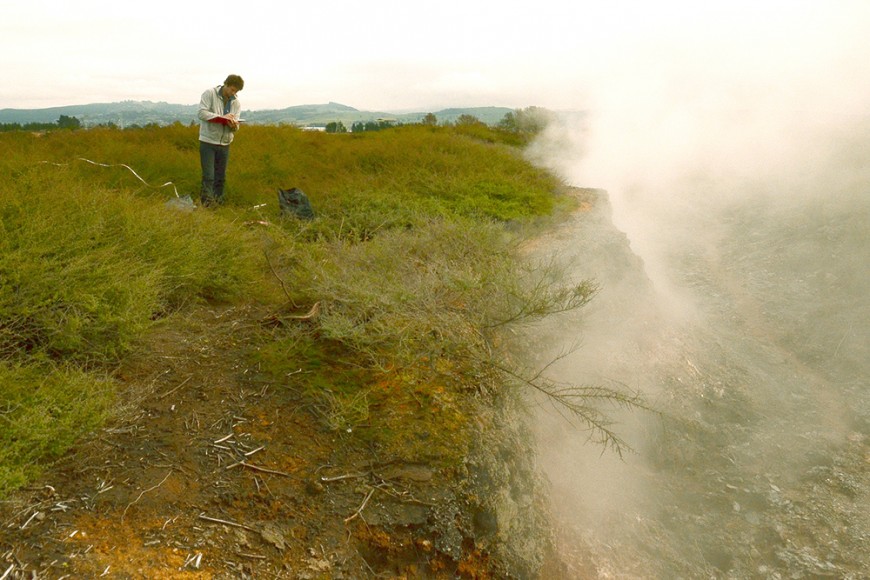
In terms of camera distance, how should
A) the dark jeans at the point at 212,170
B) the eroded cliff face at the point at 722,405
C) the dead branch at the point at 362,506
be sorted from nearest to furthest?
the dead branch at the point at 362,506 < the eroded cliff face at the point at 722,405 < the dark jeans at the point at 212,170

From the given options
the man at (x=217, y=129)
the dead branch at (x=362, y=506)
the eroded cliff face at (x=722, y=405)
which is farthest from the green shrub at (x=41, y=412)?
the man at (x=217, y=129)

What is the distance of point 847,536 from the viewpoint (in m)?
4.53

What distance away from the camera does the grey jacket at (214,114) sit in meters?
6.35

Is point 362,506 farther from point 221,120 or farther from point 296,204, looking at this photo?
point 221,120

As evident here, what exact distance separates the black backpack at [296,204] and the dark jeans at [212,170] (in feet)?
2.45

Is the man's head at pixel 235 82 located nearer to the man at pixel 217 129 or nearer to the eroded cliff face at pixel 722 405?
the man at pixel 217 129

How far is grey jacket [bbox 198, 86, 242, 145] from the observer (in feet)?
20.8

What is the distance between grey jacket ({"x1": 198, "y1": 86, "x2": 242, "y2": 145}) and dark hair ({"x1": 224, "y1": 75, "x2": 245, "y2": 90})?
0.14 meters

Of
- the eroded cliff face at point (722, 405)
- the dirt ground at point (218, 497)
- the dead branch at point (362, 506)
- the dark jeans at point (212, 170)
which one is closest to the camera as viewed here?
the dirt ground at point (218, 497)

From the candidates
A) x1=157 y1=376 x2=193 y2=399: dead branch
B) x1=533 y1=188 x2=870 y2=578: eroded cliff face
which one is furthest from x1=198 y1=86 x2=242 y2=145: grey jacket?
x1=157 y1=376 x2=193 y2=399: dead branch

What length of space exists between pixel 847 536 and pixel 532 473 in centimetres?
285

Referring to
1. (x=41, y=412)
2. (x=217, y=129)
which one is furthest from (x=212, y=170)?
(x=41, y=412)

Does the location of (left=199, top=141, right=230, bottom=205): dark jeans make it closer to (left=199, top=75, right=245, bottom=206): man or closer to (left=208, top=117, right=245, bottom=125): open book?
(left=199, top=75, right=245, bottom=206): man

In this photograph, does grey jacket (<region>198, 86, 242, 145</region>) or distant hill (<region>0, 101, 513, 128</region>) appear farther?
distant hill (<region>0, 101, 513, 128</region>)
